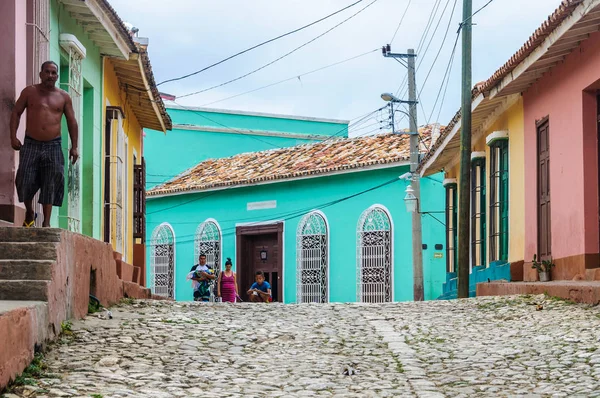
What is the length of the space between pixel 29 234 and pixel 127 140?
9.75 m

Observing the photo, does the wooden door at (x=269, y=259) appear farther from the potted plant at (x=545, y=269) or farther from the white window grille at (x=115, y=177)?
the potted plant at (x=545, y=269)

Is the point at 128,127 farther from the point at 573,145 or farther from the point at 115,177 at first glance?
the point at 573,145

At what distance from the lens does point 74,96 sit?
39.8 ft

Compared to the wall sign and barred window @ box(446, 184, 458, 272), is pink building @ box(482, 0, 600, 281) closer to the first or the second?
barred window @ box(446, 184, 458, 272)

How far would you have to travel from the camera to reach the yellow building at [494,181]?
16.1m

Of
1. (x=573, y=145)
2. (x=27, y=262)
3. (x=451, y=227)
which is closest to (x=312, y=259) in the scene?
(x=451, y=227)

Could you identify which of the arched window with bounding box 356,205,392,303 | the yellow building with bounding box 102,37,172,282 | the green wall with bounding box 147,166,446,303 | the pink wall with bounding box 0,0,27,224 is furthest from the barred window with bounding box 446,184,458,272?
the pink wall with bounding box 0,0,27,224

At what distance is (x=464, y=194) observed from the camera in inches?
666

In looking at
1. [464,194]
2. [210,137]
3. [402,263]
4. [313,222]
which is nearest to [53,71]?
[464,194]

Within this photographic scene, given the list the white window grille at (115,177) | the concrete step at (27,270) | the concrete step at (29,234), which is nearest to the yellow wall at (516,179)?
the white window grille at (115,177)

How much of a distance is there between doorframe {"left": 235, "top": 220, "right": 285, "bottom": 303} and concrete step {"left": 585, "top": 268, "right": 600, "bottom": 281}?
14.6 meters

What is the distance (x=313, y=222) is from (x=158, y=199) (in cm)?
597

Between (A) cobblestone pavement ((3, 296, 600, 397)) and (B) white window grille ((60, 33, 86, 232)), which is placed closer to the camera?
(A) cobblestone pavement ((3, 296, 600, 397))

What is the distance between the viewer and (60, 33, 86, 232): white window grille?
11828mm
